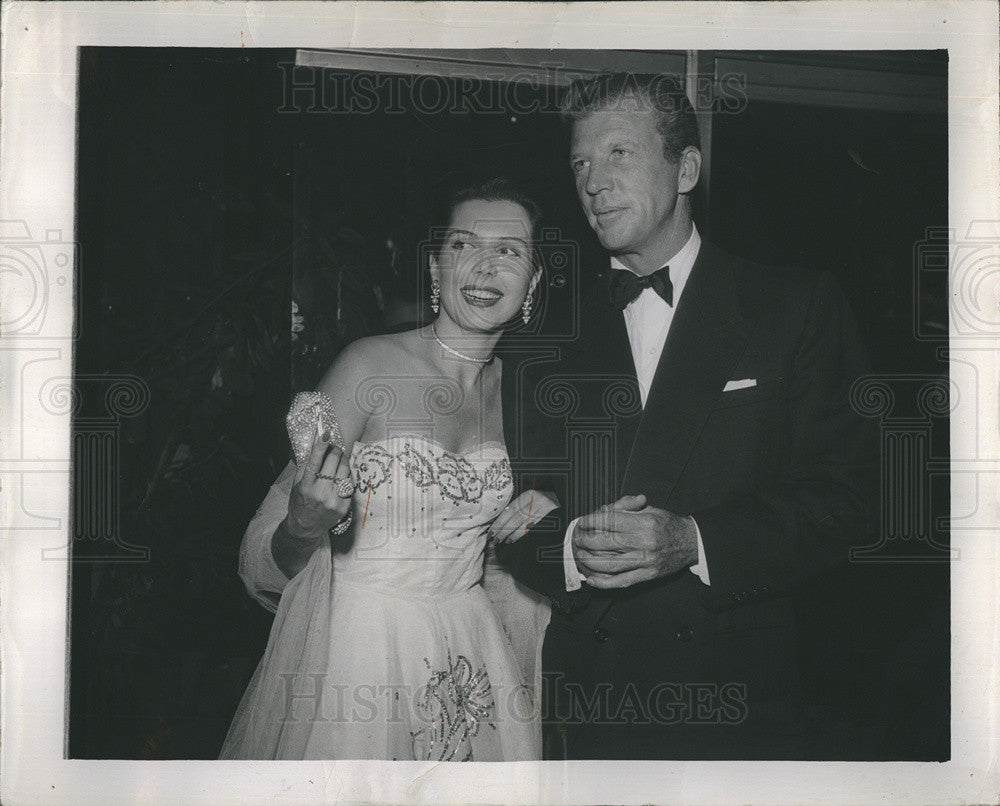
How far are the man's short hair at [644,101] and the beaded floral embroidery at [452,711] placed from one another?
1.31 m

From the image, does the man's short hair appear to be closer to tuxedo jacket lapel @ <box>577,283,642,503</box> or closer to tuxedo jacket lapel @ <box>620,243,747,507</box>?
tuxedo jacket lapel @ <box>620,243,747,507</box>

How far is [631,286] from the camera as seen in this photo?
2.18 metres

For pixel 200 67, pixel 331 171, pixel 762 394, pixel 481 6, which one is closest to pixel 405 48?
pixel 481 6

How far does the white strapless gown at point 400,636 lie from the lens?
2160 millimetres

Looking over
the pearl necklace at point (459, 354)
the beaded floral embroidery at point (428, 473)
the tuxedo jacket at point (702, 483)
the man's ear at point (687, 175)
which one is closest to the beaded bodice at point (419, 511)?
the beaded floral embroidery at point (428, 473)

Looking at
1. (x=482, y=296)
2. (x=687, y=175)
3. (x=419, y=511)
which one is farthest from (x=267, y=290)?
(x=687, y=175)

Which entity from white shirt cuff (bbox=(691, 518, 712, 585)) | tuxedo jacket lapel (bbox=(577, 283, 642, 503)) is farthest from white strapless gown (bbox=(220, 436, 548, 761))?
white shirt cuff (bbox=(691, 518, 712, 585))

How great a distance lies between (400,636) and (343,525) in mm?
293

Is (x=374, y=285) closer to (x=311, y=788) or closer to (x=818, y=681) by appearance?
(x=311, y=788)

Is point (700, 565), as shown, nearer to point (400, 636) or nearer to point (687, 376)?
point (687, 376)

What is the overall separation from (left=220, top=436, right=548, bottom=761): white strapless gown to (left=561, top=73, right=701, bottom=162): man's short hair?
0.82 meters

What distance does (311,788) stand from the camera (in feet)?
7.10

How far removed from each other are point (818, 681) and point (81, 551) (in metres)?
1.78

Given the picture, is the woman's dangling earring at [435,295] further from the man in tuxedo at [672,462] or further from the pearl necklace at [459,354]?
the man in tuxedo at [672,462]
